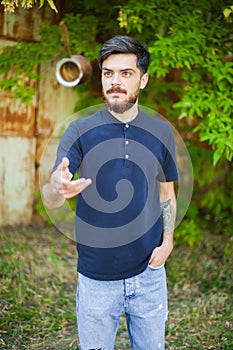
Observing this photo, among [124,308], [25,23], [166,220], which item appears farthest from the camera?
[25,23]

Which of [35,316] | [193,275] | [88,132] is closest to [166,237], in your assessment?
[88,132]

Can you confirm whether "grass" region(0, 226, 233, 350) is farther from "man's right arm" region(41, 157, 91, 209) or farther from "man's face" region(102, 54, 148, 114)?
"man's face" region(102, 54, 148, 114)

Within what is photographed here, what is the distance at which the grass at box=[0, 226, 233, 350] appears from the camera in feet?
10.6

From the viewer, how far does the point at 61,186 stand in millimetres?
1746

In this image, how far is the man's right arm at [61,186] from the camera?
→ 1698 millimetres

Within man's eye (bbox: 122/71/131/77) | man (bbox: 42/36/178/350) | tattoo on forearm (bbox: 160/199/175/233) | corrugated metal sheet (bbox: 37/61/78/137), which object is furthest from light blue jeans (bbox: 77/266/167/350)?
corrugated metal sheet (bbox: 37/61/78/137)

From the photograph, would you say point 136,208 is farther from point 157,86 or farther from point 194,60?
point 157,86

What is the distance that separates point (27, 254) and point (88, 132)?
97.8 inches

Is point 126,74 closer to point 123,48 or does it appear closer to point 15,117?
point 123,48

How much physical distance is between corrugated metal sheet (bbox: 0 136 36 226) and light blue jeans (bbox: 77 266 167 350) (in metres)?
2.85

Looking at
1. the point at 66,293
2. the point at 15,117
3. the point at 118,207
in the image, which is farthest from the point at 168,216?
the point at 15,117

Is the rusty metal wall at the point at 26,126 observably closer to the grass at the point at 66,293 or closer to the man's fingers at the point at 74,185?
the grass at the point at 66,293

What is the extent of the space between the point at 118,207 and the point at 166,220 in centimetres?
33

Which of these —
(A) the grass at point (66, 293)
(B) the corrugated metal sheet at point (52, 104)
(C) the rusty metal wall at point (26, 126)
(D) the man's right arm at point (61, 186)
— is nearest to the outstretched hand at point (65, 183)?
(D) the man's right arm at point (61, 186)
